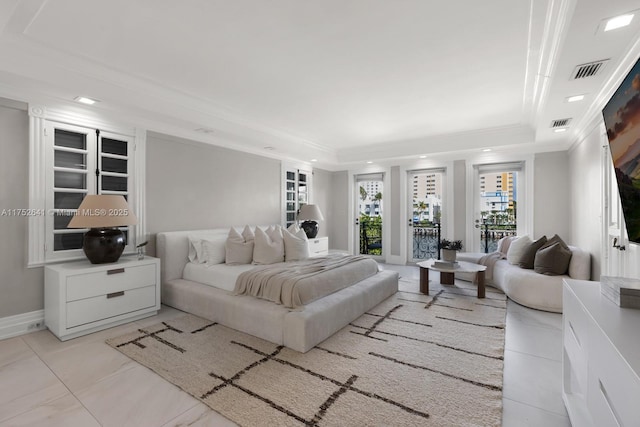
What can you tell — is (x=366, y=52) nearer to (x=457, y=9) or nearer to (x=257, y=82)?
(x=457, y=9)

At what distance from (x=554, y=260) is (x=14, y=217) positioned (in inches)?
235

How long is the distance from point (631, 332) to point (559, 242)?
3357mm

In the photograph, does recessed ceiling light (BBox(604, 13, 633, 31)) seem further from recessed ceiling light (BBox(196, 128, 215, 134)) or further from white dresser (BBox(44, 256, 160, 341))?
white dresser (BBox(44, 256, 160, 341))

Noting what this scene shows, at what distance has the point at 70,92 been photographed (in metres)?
2.81

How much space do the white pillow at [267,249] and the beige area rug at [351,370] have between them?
0.98 m

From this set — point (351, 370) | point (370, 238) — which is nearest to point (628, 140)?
point (351, 370)

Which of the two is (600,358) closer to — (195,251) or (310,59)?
(310,59)

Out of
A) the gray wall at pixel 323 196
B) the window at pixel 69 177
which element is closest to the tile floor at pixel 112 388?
the window at pixel 69 177

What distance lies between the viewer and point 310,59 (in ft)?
8.96

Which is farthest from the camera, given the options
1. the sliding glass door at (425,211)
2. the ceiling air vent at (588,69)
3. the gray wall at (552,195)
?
the sliding glass door at (425,211)

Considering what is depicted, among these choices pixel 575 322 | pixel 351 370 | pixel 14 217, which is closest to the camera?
pixel 575 322

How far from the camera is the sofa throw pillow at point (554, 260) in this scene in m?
3.69

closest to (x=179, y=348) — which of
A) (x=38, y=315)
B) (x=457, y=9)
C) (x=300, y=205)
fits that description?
(x=38, y=315)

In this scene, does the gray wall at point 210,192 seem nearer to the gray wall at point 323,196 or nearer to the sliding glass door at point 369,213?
the gray wall at point 323,196
